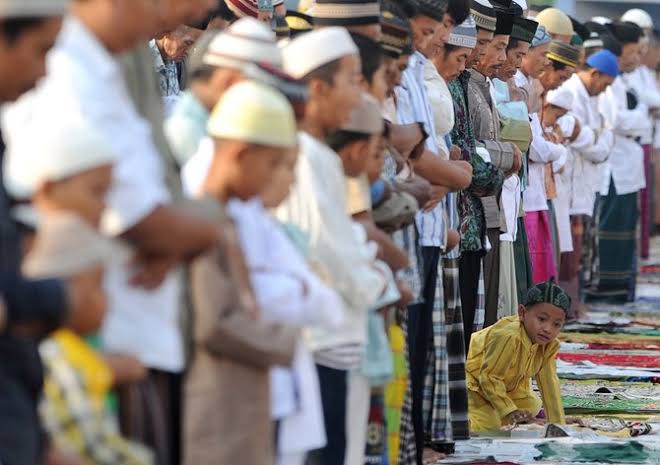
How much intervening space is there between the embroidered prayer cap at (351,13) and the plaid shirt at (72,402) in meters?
2.37

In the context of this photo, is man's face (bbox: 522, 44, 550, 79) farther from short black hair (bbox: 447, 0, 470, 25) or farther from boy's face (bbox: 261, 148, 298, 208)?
boy's face (bbox: 261, 148, 298, 208)

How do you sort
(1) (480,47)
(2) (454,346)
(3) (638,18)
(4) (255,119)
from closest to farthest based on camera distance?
(4) (255,119)
(2) (454,346)
(1) (480,47)
(3) (638,18)

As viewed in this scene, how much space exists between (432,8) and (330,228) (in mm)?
2069

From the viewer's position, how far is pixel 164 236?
3.40 meters

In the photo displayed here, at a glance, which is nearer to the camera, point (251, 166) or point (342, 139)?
point (251, 166)

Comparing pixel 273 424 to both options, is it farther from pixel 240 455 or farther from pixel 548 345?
pixel 548 345

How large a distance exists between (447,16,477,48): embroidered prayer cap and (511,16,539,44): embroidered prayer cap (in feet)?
5.43

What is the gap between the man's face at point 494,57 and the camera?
8180mm

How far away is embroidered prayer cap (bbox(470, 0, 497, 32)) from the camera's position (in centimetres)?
781

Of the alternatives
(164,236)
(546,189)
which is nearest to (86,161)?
(164,236)

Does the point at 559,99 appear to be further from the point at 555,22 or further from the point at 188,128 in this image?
the point at 188,128

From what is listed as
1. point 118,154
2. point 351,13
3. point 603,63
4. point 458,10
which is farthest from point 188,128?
point 603,63

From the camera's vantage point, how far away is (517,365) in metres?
7.56

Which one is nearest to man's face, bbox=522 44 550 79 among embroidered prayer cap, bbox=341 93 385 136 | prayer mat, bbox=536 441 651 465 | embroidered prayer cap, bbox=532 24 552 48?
embroidered prayer cap, bbox=532 24 552 48
